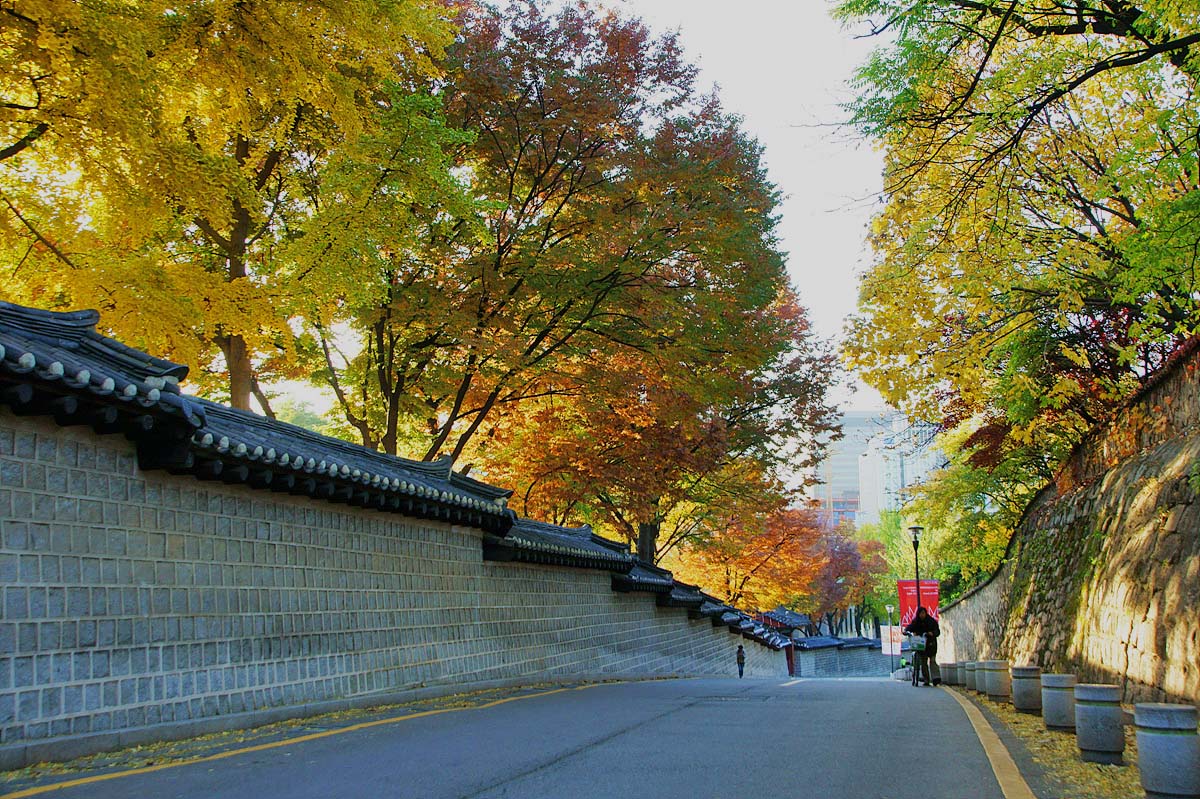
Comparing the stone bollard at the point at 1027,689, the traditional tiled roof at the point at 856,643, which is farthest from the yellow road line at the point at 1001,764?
the traditional tiled roof at the point at 856,643

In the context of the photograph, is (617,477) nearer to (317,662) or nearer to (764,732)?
(317,662)

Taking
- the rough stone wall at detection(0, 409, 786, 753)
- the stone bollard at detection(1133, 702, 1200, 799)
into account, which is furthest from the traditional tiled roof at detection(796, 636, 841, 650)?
the stone bollard at detection(1133, 702, 1200, 799)

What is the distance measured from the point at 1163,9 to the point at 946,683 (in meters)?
16.4

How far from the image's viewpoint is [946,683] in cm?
2061

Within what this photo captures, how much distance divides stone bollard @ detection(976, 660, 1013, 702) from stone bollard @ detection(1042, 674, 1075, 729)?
159 inches

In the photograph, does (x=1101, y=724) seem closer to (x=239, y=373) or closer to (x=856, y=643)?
(x=239, y=373)

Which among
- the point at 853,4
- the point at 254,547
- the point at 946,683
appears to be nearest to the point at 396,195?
the point at 254,547

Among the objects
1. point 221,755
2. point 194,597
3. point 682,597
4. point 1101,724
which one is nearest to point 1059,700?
point 1101,724

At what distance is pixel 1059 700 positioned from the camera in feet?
29.2

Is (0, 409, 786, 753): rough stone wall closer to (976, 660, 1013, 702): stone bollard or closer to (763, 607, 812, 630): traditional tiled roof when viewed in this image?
(976, 660, 1013, 702): stone bollard

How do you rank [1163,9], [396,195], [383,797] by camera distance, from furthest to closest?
[396,195] < [1163,9] < [383,797]

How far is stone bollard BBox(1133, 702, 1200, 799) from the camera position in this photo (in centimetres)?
577

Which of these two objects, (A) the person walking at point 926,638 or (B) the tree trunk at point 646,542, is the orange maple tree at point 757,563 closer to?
(B) the tree trunk at point 646,542

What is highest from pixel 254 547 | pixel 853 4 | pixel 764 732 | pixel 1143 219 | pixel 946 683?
pixel 853 4
